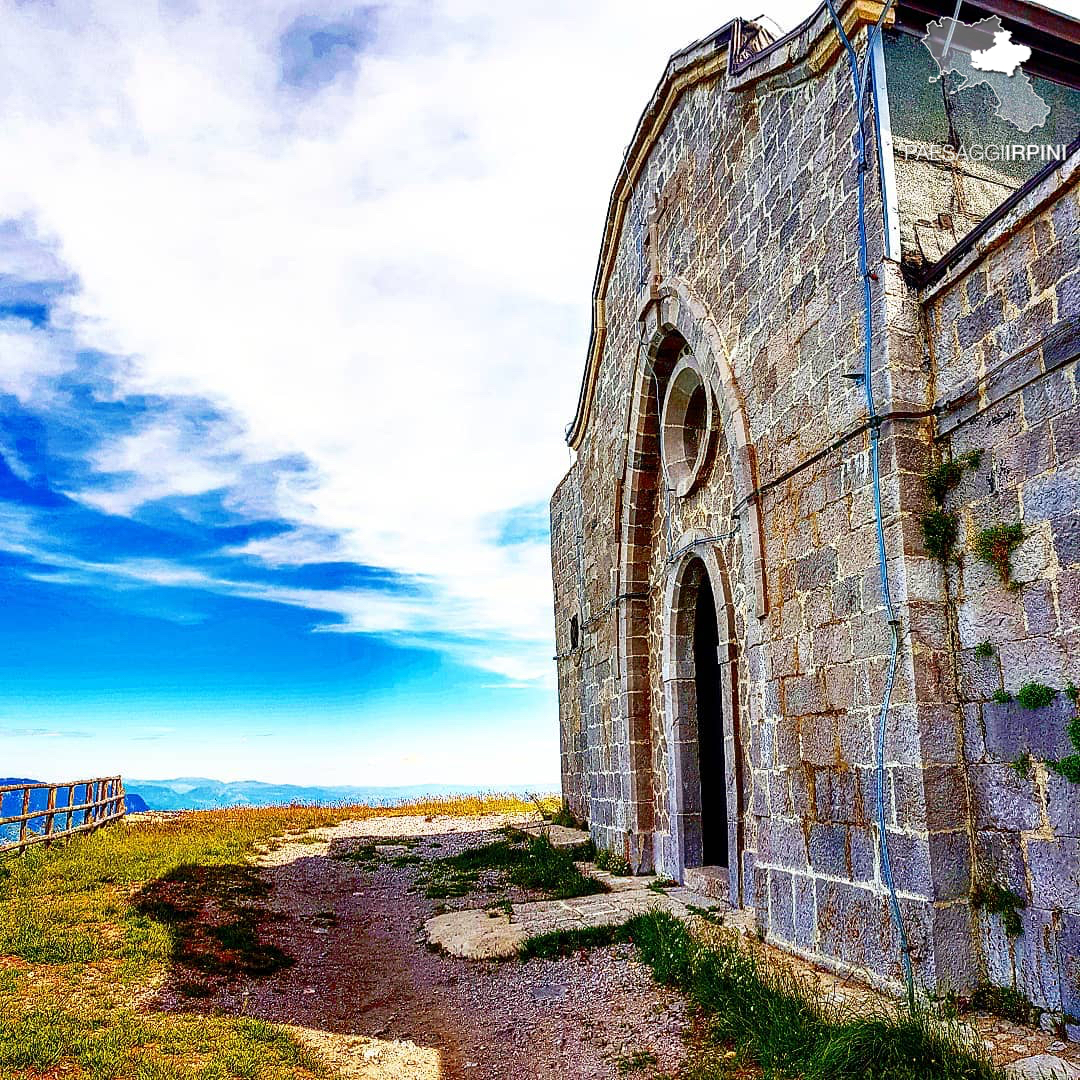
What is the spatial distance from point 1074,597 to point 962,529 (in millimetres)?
778

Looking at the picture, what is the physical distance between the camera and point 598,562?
11.2 metres

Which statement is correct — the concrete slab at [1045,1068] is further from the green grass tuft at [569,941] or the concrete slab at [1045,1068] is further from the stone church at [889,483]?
the green grass tuft at [569,941]

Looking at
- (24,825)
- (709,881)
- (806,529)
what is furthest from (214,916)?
(806,529)

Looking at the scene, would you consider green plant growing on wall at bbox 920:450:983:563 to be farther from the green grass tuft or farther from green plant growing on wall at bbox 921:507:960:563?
the green grass tuft

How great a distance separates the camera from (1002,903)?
426cm

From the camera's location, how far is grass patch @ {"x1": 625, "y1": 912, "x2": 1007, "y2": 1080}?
142 inches

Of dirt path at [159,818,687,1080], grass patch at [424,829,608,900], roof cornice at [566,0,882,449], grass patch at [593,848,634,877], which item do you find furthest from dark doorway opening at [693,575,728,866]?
roof cornice at [566,0,882,449]

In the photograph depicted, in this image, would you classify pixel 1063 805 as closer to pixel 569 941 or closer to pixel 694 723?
pixel 569 941

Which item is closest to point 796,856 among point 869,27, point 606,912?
point 606,912

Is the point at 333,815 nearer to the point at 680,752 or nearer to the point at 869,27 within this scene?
the point at 680,752

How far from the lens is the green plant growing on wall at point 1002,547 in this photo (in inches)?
170

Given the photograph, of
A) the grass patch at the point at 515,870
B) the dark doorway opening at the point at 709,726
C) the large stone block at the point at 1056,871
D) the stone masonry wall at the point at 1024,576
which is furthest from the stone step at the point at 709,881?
the large stone block at the point at 1056,871

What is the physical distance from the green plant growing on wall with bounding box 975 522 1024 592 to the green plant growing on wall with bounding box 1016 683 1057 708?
0.50m

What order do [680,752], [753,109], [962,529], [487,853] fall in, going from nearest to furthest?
1. [962,529]
2. [753,109]
3. [680,752]
4. [487,853]
